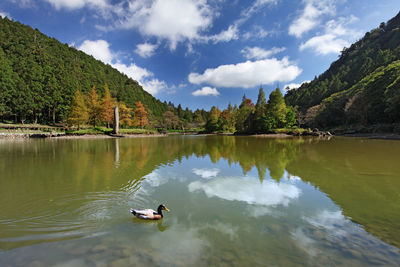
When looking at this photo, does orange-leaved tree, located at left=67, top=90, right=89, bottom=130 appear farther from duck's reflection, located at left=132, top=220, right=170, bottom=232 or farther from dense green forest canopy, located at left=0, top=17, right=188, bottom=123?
duck's reflection, located at left=132, top=220, right=170, bottom=232

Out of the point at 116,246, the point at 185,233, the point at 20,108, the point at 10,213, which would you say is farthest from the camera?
the point at 20,108

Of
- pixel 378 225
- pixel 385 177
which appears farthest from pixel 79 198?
pixel 385 177

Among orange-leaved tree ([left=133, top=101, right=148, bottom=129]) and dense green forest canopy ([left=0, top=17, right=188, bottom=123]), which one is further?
orange-leaved tree ([left=133, top=101, right=148, bottom=129])

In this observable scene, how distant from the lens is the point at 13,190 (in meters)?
5.77

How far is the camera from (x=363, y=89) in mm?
44750

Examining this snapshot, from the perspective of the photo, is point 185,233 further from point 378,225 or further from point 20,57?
point 20,57

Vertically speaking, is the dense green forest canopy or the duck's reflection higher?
the dense green forest canopy

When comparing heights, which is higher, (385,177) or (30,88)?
(30,88)

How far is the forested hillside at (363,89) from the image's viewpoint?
129 feet

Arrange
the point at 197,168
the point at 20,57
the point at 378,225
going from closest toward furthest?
the point at 378,225, the point at 197,168, the point at 20,57

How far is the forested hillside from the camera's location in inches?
1543

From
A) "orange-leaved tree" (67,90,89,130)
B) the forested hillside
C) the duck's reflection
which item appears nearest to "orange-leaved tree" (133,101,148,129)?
"orange-leaved tree" (67,90,89,130)

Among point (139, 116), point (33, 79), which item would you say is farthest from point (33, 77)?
point (139, 116)

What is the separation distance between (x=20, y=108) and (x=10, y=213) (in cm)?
5449
